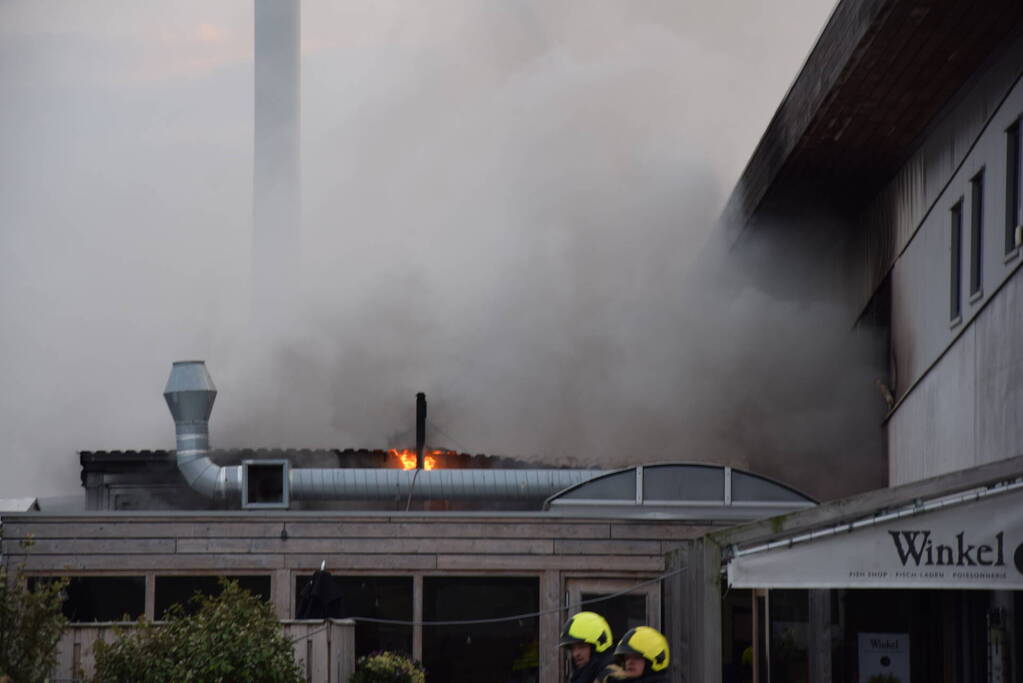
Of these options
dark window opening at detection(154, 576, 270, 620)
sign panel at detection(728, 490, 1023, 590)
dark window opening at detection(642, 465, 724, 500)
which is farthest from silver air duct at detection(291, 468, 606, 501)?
sign panel at detection(728, 490, 1023, 590)

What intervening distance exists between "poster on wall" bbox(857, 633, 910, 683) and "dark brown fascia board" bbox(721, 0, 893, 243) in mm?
6050

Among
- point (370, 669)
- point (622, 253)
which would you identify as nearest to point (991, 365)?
point (370, 669)

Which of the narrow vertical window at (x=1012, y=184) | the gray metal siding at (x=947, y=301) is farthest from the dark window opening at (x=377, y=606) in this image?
the narrow vertical window at (x=1012, y=184)

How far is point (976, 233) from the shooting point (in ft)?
48.7

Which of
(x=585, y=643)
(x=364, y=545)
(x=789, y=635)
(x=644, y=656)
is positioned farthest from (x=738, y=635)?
(x=644, y=656)

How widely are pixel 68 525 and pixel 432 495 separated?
6876 millimetres

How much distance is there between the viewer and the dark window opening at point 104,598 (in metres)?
15.6

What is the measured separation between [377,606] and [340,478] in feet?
18.4

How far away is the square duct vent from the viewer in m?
18.6

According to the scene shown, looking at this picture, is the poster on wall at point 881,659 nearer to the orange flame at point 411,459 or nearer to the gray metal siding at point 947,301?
the gray metal siding at point 947,301

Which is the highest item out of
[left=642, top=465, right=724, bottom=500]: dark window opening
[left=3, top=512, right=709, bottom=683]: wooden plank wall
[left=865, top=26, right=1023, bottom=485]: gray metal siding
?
[left=865, top=26, right=1023, bottom=485]: gray metal siding

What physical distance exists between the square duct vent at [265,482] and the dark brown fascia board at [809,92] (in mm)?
7798

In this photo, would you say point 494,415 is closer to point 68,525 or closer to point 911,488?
point 68,525

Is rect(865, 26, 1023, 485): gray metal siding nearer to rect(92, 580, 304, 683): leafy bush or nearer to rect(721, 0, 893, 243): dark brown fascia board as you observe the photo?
rect(721, 0, 893, 243): dark brown fascia board
